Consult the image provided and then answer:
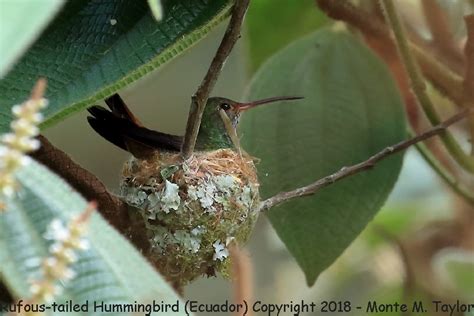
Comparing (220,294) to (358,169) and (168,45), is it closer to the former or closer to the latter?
(358,169)

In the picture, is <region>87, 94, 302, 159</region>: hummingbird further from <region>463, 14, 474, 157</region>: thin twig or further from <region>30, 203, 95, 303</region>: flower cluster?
<region>30, 203, 95, 303</region>: flower cluster

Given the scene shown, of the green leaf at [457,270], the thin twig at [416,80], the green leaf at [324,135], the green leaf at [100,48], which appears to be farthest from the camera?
the green leaf at [457,270]

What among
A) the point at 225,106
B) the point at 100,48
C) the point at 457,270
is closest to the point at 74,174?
the point at 100,48

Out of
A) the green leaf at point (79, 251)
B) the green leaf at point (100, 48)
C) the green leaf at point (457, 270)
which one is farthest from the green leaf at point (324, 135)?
the green leaf at point (79, 251)

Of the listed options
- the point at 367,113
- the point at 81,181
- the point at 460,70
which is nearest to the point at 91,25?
the point at 81,181

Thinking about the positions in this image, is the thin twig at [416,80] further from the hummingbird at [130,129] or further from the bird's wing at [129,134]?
the bird's wing at [129,134]

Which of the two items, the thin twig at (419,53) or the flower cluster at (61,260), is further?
the thin twig at (419,53)

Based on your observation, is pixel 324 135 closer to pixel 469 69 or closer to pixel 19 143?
pixel 469 69
